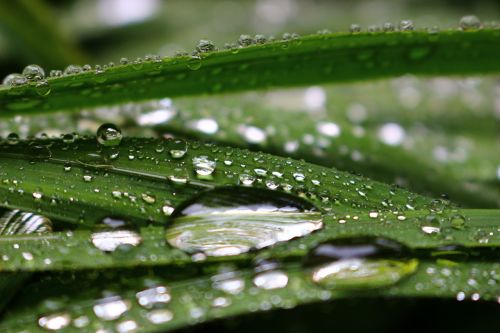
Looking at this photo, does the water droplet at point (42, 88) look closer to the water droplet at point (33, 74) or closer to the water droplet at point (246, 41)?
the water droplet at point (33, 74)

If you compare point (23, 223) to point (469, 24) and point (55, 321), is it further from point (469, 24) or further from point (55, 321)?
point (469, 24)

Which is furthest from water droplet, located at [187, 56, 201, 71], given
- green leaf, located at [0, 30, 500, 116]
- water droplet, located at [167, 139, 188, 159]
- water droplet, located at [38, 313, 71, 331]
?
water droplet, located at [38, 313, 71, 331]

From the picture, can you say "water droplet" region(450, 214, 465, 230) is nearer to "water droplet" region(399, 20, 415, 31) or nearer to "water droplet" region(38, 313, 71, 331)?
"water droplet" region(399, 20, 415, 31)

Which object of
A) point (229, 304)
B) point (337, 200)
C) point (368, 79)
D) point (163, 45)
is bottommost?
point (229, 304)

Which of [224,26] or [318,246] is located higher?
[224,26]

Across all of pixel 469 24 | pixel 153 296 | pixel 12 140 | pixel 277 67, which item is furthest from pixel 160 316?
pixel 469 24

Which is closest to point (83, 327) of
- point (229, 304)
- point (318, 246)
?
point (229, 304)

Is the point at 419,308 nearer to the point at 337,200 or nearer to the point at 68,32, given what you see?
the point at 337,200
